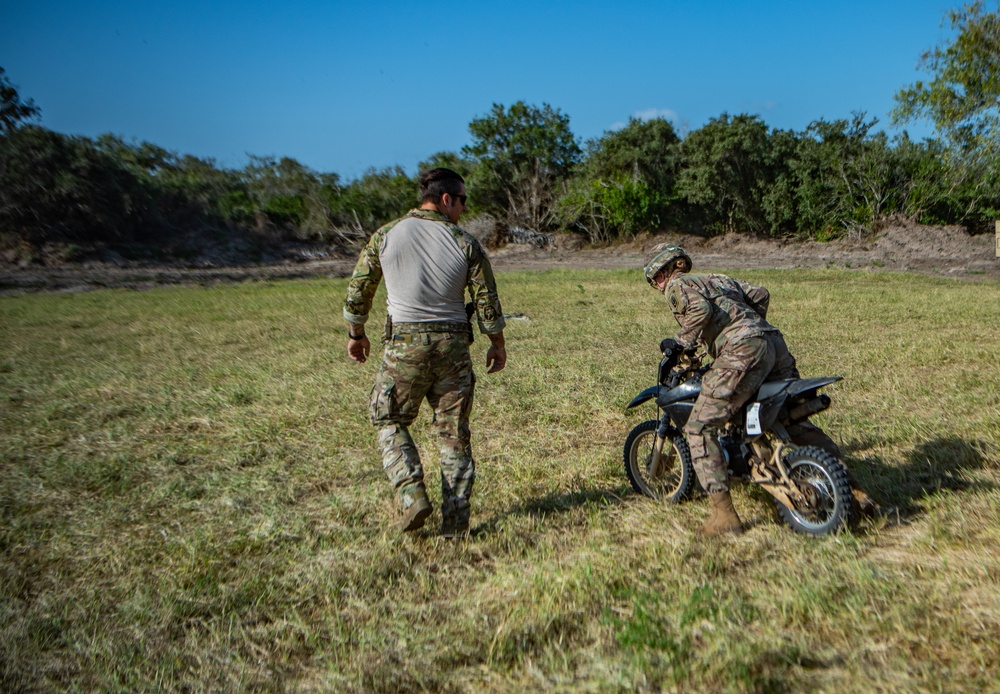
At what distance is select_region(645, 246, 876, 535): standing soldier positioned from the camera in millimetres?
4059

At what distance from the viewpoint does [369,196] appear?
42.6m

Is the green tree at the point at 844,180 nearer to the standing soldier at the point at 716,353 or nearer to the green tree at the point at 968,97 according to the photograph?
the green tree at the point at 968,97

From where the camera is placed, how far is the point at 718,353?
4234mm

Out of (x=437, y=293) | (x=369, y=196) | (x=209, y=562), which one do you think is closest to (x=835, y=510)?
(x=437, y=293)

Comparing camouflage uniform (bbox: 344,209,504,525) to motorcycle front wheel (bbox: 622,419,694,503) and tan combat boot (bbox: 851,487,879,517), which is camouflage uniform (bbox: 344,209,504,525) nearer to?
motorcycle front wheel (bbox: 622,419,694,503)

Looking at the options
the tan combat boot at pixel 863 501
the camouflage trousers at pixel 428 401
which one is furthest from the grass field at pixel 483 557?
the camouflage trousers at pixel 428 401

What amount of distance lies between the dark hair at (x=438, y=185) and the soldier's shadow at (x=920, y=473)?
3215mm

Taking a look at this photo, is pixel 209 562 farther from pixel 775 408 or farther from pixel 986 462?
pixel 986 462

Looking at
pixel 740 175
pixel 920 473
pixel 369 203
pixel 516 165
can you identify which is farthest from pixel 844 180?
pixel 920 473

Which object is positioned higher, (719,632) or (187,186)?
(187,186)

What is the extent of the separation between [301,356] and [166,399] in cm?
279

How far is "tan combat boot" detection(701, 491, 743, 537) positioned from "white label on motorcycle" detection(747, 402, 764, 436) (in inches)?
15.2

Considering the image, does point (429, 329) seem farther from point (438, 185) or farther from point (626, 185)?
point (626, 185)

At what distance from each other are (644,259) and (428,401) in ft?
101
